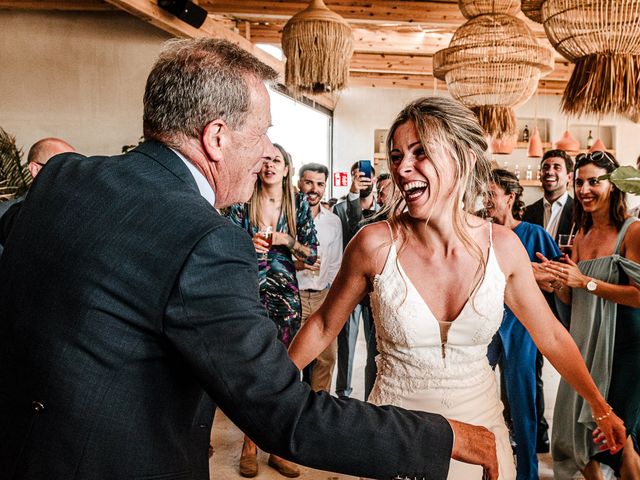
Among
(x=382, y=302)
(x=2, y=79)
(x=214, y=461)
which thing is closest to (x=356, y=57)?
(x=2, y=79)

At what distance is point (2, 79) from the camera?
579cm

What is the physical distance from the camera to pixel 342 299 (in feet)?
5.79

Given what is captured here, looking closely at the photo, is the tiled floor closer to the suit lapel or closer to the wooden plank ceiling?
the suit lapel

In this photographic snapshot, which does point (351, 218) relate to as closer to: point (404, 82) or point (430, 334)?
point (430, 334)

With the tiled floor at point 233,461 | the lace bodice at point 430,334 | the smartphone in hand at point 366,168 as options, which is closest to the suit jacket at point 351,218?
the smartphone in hand at point 366,168

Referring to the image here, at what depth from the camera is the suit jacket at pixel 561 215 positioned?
4.07 meters

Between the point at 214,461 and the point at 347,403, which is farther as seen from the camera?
the point at 214,461

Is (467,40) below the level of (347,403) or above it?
above

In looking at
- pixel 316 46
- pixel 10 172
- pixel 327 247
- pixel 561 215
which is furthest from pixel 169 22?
pixel 561 215

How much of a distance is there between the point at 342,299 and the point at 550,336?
2.02 ft

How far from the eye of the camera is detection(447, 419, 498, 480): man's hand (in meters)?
1.04

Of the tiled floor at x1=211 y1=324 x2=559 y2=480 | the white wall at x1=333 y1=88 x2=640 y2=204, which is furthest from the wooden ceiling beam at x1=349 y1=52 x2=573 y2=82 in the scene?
the tiled floor at x1=211 y1=324 x2=559 y2=480

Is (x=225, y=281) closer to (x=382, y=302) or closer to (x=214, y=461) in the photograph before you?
(x=382, y=302)

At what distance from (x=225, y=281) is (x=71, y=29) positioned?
586cm
